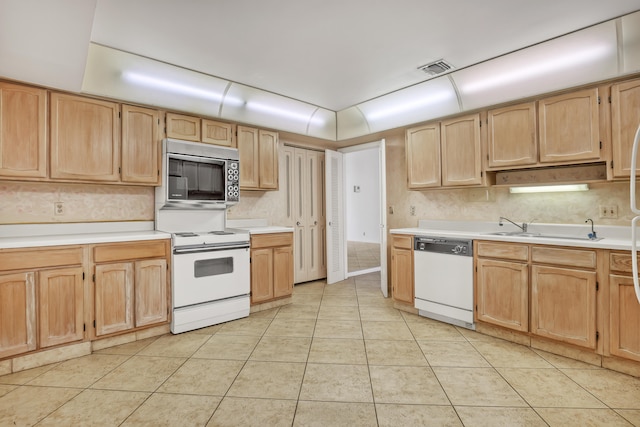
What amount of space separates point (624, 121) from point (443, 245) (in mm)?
1797

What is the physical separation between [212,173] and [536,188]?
351cm

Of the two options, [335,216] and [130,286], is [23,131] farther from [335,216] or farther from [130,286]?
[335,216]

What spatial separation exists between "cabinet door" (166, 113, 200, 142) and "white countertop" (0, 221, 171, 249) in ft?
3.49

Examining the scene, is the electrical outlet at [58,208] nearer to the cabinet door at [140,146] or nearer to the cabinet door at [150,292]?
the cabinet door at [140,146]

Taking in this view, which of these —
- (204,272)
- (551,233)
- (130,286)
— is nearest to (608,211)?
(551,233)

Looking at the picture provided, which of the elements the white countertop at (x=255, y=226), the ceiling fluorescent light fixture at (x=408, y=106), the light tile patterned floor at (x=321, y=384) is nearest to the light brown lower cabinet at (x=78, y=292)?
the light tile patterned floor at (x=321, y=384)

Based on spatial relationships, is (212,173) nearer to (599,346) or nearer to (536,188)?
(536,188)

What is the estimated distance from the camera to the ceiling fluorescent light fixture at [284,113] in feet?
13.3

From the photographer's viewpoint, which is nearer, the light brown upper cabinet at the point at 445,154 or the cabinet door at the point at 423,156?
the light brown upper cabinet at the point at 445,154

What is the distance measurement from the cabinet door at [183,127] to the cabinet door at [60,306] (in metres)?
1.67

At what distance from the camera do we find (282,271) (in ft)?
13.4

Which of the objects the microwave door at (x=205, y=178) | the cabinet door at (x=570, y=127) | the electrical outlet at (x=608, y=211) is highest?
the cabinet door at (x=570, y=127)

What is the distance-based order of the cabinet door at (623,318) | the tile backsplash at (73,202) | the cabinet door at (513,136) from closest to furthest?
1. the cabinet door at (623,318)
2. the tile backsplash at (73,202)
3. the cabinet door at (513,136)

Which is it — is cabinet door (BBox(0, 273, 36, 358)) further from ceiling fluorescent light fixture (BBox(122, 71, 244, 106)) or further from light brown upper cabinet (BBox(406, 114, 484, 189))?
light brown upper cabinet (BBox(406, 114, 484, 189))
